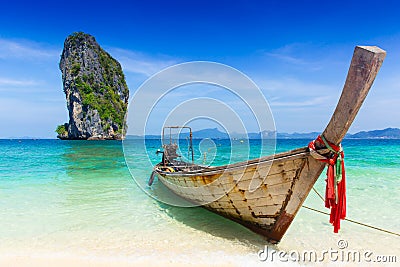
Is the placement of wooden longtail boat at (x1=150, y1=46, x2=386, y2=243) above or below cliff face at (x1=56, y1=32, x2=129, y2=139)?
below

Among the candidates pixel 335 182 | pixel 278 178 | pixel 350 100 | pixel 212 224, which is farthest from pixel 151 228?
pixel 350 100

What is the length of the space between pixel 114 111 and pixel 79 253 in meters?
76.9

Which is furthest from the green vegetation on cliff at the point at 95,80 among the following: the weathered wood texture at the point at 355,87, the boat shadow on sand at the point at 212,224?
the weathered wood texture at the point at 355,87

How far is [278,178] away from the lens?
13.5ft

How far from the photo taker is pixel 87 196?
8.84 meters

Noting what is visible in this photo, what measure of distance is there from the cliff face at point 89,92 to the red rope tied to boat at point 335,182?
69676mm

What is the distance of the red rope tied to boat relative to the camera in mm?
3447

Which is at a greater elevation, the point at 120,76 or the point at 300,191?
the point at 120,76

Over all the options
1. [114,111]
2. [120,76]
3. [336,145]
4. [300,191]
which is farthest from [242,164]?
[120,76]

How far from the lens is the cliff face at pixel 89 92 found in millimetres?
70938

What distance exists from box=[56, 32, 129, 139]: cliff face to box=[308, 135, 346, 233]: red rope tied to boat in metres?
69.7

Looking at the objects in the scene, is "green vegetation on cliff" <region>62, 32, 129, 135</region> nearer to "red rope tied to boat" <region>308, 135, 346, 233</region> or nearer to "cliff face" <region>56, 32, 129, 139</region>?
"cliff face" <region>56, 32, 129, 139</region>

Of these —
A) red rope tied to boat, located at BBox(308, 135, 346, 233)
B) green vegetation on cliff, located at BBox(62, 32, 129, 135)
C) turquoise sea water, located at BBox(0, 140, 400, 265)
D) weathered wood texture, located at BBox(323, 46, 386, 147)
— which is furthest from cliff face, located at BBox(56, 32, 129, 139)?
weathered wood texture, located at BBox(323, 46, 386, 147)

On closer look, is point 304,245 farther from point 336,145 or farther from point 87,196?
point 87,196
